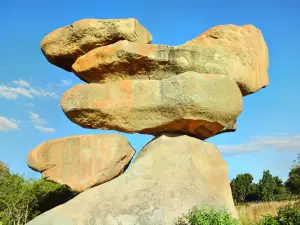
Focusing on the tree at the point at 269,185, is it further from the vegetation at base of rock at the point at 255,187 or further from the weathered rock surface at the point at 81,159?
the weathered rock surface at the point at 81,159

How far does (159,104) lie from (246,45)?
2.49 metres

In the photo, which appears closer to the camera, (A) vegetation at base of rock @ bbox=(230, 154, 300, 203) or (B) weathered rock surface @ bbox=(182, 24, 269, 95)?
(B) weathered rock surface @ bbox=(182, 24, 269, 95)

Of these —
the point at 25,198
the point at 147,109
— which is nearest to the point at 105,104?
the point at 147,109

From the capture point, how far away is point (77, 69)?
7.71m

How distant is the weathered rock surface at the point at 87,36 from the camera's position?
7348 mm

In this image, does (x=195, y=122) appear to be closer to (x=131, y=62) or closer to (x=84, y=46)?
(x=131, y=62)

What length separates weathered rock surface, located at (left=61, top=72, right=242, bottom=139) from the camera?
22.3 ft

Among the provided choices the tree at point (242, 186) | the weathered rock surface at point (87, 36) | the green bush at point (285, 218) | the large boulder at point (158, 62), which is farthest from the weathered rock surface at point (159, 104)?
the tree at point (242, 186)

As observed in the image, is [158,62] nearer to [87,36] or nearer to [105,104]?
[105,104]

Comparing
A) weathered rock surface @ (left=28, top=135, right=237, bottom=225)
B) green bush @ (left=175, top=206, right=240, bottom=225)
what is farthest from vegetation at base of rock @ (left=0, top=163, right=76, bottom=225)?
green bush @ (left=175, top=206, right=240, bottom=225)

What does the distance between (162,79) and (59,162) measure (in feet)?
8.44

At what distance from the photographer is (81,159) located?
6.93m

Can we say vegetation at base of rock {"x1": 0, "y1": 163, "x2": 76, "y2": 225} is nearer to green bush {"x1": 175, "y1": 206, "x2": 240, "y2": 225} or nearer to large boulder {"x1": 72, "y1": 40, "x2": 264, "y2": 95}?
large boulder {"x1": 72, "y1": 40, "x2": 264, "y2": 95}

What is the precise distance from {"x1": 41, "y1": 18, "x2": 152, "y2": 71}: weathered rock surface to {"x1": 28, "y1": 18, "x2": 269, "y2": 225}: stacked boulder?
20 millimetres
